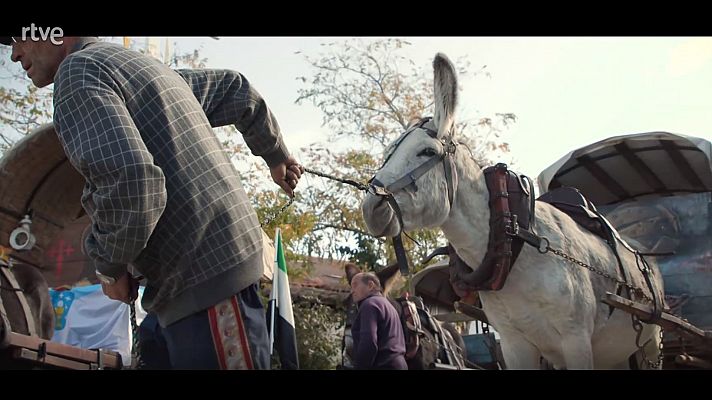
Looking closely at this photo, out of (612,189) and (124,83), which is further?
(612,189)

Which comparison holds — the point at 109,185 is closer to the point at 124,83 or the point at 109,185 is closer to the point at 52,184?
the point at 124,83

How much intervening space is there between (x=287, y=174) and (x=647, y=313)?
2796 mm

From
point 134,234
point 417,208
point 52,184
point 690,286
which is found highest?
point 134,234

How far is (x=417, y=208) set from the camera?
4.05 meters

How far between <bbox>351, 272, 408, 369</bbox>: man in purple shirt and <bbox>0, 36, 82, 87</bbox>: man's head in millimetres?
3872

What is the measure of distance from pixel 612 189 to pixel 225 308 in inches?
232

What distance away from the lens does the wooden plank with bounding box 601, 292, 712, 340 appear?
430 cm

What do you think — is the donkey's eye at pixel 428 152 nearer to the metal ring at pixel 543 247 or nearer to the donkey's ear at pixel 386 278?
the metal ring at pixel 543 247

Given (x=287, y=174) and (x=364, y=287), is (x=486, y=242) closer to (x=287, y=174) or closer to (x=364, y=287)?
(x=287, y=174)

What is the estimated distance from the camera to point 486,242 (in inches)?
168

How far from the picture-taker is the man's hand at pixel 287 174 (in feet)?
9.55

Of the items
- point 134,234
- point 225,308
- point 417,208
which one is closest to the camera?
point 134,234

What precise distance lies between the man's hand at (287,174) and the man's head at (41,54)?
2.94 ft
